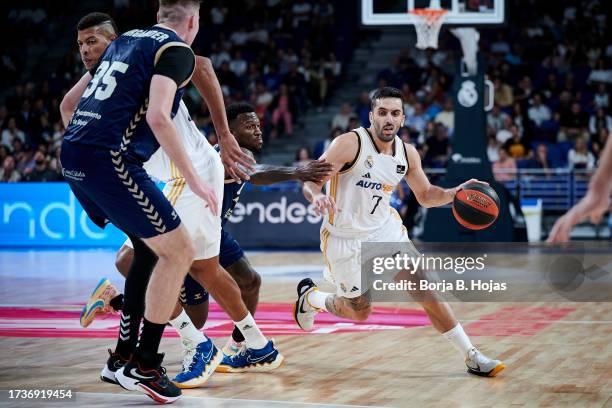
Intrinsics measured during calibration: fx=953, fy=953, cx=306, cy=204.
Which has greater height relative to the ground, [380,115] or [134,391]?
[380,115]

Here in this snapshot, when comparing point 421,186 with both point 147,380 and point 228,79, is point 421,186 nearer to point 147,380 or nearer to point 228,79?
point 147,380

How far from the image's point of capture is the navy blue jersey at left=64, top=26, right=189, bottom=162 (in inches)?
179

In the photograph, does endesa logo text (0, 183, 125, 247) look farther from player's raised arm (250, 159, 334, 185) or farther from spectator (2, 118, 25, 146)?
player's raised arm (250, 159, 334, 185)

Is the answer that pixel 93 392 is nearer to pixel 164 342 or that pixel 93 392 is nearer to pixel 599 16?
pixel 164 342

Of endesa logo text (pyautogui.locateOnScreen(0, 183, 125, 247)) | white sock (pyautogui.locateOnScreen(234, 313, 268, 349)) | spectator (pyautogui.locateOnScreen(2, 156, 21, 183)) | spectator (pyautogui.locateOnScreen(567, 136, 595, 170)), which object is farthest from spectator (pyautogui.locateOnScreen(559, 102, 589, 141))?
white sock (pyautogui.locateOnScreen(234, 313, 268, 349))

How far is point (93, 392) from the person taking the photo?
4.89 m

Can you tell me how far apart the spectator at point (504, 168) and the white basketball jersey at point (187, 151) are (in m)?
11.1

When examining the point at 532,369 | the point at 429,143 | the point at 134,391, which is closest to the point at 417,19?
the point at 429,143

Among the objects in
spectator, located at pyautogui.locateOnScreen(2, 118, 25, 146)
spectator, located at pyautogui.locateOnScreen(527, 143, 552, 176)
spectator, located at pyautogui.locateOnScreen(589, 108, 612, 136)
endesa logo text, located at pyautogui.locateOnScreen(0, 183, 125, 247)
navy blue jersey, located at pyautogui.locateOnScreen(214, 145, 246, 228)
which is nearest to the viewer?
navy blue jersey, located at pyautogui.locateOnScreen(214, 145, 246, 228)

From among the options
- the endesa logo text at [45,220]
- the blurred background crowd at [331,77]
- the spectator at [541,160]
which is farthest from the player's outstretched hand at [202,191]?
the spectator at [541,160]

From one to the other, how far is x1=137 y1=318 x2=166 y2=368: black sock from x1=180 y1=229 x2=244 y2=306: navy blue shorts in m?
1.19

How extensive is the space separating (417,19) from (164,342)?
713 cm

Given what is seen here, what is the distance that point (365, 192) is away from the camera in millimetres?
6133

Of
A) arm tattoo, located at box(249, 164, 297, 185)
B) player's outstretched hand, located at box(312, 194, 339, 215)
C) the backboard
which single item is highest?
the backboard
